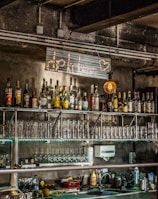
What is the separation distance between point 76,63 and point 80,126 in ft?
3.92

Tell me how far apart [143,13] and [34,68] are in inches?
84.9

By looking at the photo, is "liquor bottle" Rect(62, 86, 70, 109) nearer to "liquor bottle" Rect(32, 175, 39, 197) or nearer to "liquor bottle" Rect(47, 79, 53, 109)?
"liquor bottle" Rect(47, 79, 53, 109)

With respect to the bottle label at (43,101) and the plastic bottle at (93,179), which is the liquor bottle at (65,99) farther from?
the plastic bottle at (93,179)

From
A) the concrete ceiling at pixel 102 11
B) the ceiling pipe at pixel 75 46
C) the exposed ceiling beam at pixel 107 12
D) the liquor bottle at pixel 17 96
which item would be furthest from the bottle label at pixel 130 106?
the liquor bottle at pixel 17 96

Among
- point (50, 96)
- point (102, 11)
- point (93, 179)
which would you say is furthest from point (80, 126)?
point (102, 11)

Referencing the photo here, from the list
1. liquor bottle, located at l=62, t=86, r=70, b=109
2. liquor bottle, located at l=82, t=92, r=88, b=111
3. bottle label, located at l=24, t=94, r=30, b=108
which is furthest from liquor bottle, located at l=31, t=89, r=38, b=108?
liquor bottle, located at l=82, t=92, r=88, b=111

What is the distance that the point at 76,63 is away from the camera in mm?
5797

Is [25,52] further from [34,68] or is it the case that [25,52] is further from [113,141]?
[113,141]

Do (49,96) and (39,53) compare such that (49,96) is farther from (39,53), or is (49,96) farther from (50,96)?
(39,53)

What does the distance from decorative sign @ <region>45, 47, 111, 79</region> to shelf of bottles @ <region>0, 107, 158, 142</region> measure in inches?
Answer: 31.7

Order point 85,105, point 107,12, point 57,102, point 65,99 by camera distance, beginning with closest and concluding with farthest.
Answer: point 107,12 → point 57,102 → point 65,99 → point 85,105

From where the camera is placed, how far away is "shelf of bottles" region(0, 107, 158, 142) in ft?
19.2

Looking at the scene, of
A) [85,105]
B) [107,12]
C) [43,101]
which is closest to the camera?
[107,12]

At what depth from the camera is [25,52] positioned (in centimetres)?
613
